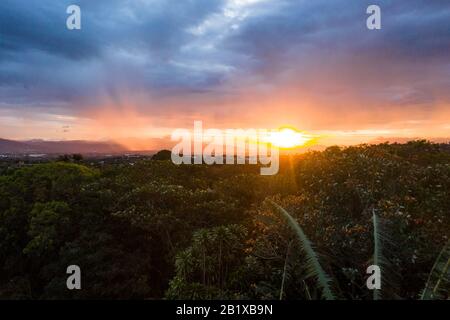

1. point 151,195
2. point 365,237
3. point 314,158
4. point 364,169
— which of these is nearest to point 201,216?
point 151,195

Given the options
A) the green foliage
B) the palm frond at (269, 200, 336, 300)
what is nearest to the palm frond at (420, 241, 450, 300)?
the green foliage

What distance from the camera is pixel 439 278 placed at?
25.9 feet

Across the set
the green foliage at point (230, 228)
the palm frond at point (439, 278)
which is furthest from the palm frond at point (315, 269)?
the palm frond at point (439, 278)

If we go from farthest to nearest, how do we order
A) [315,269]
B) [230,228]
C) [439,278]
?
1. [230,228]
2. [315,269]
3. [439,278]

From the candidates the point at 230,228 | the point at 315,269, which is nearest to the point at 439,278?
the point at 315,269

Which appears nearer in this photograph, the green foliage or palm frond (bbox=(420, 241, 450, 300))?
palm frond (bbox=(420, 241, 450, 300))

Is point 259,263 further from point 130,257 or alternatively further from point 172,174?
point 172,174

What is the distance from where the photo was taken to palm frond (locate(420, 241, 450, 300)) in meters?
7.87

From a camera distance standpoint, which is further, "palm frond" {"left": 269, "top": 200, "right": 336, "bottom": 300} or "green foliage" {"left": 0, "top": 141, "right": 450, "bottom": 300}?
"green foliage" {"left": 0, "top": 141, "right": 450, "bottom": 300}

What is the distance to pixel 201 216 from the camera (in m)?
16.2

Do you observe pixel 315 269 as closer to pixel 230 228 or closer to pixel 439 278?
pixel 439 278

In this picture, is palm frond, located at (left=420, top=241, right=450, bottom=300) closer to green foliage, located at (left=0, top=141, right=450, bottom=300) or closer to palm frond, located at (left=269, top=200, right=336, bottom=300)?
green foliage, located at (left=0, top=141, right=450, bottom=300)

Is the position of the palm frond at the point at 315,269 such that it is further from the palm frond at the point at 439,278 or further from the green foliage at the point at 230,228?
the palm frond at the point at 439,278

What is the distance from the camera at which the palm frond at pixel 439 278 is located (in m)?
7.87
